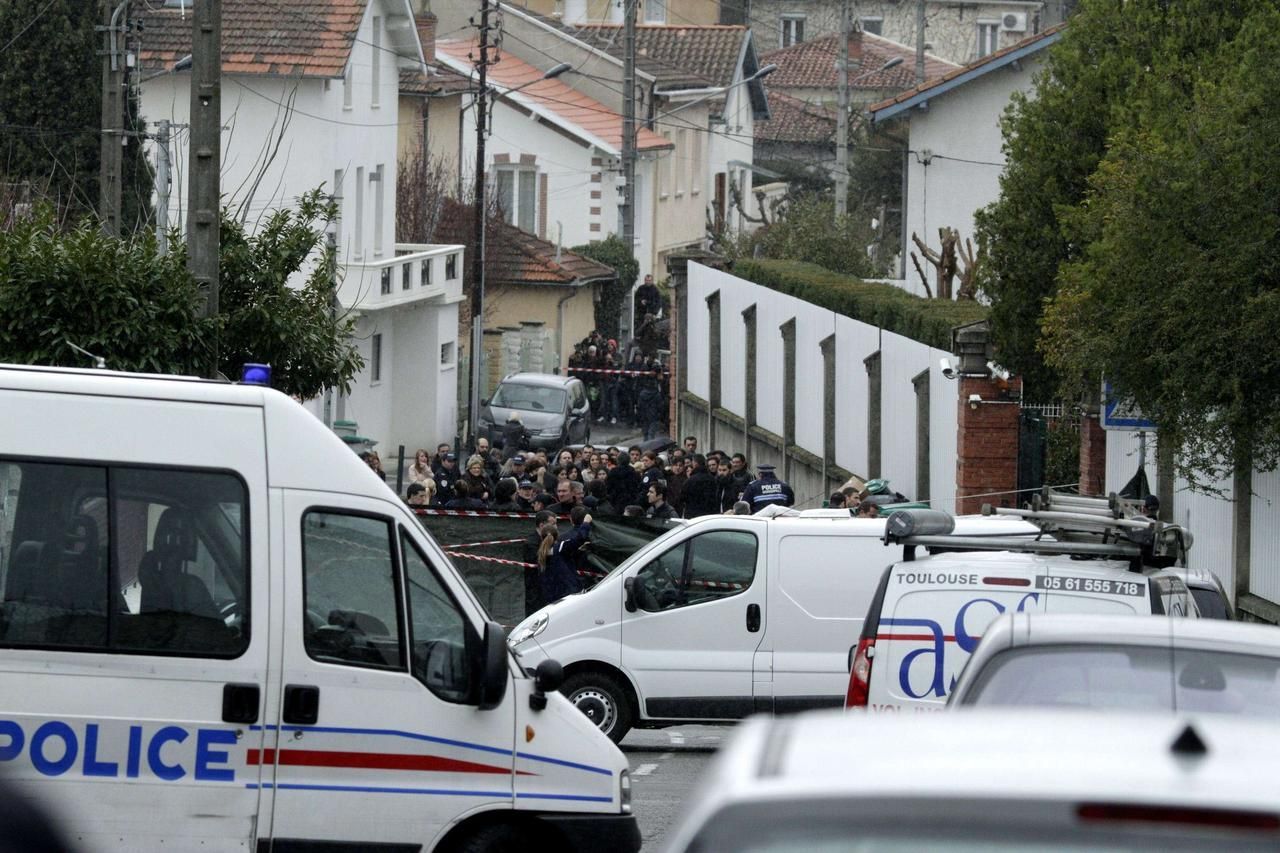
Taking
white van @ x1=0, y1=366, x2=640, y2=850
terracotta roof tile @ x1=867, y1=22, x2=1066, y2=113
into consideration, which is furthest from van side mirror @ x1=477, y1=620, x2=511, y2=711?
terracotta roof tile @ x1=867, y1=22, x2=1066, y2=113

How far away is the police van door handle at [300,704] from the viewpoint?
24.1ft

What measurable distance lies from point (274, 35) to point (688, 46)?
121ft

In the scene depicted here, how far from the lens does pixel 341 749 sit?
744 centimetres

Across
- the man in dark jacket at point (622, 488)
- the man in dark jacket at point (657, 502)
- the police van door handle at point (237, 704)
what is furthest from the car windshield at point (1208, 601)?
the man in dark jacket at point (622, 488)

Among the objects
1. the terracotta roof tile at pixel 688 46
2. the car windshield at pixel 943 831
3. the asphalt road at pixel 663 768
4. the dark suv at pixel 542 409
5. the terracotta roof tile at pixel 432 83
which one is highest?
the terracotta roof tile at pixel 688 46

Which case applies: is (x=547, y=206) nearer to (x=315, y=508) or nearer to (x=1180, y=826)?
(x=315, y=508)

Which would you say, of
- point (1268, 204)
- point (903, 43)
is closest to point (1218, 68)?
point (1268, 204)

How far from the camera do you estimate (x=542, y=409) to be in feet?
145

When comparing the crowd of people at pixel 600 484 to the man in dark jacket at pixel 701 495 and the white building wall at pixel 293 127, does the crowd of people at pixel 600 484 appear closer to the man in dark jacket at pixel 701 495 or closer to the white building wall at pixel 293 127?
the man in dark jacket at pixel 701 495

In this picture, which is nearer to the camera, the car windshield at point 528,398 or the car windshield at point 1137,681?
the car windshield at point 1137,681

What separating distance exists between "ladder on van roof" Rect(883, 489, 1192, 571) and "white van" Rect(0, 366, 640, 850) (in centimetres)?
272

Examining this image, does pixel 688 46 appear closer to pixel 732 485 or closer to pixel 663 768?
pixel 732 485

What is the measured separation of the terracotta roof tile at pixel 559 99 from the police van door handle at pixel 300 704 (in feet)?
179

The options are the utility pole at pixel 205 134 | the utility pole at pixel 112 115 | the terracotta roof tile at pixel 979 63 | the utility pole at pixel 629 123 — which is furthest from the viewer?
the utility pole at pixel 629 123
